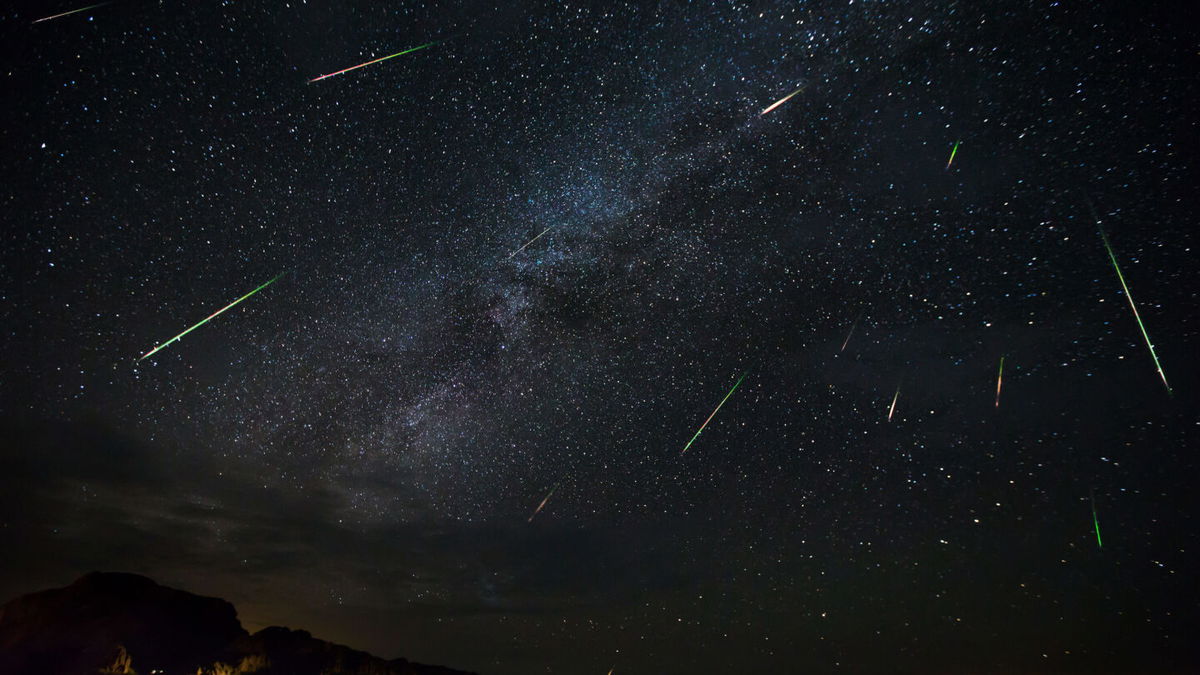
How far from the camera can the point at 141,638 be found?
45.5ft

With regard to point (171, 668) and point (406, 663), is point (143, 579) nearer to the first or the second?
point (171, 668)

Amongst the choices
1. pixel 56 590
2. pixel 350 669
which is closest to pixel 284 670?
pixel 350 669

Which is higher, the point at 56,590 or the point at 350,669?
the point at 56,590

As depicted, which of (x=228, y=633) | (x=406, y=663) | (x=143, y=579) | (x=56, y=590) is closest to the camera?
(x=56, y=590)

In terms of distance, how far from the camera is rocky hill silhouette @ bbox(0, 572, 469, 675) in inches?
499

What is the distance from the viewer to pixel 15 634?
13.0 meters

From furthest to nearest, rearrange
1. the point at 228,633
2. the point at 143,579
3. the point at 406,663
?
the point at 406,663 → the point at 228,633 → the point at 143,579

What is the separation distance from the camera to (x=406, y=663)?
73.0ft

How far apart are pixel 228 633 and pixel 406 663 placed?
25.2ft

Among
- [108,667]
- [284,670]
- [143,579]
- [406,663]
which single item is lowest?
[406,663]

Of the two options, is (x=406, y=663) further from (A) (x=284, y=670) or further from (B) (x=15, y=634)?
(B) (x=15, y=634)

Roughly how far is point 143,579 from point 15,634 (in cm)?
277

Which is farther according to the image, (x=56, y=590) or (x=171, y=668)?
(x=56, y=590)

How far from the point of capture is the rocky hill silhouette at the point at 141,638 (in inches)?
499
